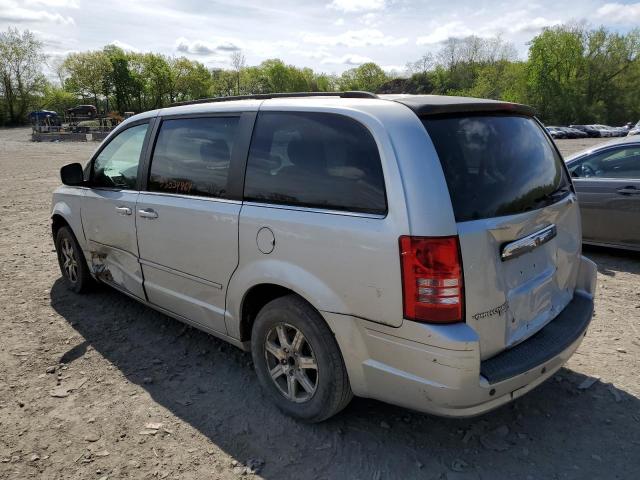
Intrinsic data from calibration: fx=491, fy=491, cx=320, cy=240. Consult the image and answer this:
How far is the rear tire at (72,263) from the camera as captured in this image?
4.90 m

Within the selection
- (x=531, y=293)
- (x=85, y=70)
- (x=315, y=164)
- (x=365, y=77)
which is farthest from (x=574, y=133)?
(x=365, y=77)

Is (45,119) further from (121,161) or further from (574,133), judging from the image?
(574,133)

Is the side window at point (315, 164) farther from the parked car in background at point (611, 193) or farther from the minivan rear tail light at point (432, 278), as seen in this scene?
the parked car in background at point (611, 193)

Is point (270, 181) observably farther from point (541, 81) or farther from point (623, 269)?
point (541, 81)

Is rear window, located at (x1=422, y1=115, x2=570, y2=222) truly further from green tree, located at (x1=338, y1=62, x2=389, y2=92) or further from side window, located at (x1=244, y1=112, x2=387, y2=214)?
green tree, located at (x1=338, y1=62, x2=389, y2=92)

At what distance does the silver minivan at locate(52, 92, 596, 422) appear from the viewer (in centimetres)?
227

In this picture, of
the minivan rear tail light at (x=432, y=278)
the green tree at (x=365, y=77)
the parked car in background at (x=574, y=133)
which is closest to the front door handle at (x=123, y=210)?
the minivan rear tail light at (x=432, y=278)

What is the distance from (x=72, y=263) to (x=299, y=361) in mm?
3389

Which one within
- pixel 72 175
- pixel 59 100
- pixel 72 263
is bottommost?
pixel 72 263

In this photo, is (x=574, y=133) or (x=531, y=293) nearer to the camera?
(x=531, y=293)

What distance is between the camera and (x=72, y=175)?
4582 mm

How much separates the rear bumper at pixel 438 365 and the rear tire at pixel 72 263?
336cm

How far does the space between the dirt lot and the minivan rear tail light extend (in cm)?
92

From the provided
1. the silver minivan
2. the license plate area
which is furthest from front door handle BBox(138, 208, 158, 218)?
the license plate area
